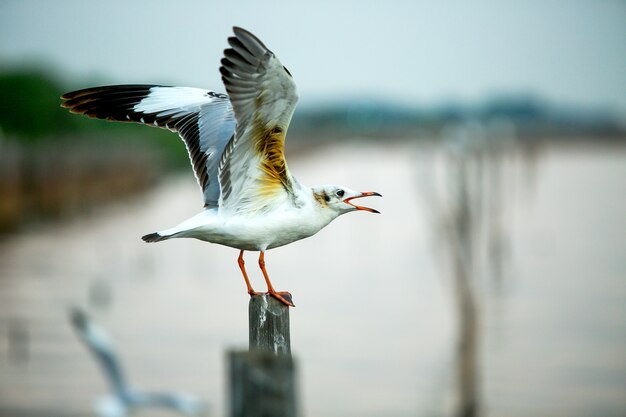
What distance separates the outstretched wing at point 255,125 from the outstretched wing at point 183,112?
428 millimetres

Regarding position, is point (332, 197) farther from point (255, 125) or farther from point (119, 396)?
point (119, 396)

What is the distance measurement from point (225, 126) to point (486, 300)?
20509mm

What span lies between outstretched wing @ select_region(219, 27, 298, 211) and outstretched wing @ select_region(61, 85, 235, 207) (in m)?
0.43

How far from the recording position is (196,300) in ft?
90.0

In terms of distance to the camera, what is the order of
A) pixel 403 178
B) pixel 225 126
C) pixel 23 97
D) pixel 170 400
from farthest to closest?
pixel 403 178 < pixel 23 97 < pixel 170 400 < pixel 225 126

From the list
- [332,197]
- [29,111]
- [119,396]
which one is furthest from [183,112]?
[29,111]

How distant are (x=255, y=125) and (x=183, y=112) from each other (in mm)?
1436

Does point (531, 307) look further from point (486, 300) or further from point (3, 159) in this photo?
point (3, 159)

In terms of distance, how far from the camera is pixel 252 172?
6844mm

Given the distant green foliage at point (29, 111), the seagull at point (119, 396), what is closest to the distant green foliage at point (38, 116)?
the distant green foliage at point (29, 111)

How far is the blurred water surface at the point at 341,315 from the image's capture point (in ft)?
64.2

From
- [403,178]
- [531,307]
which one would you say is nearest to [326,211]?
[531,307]

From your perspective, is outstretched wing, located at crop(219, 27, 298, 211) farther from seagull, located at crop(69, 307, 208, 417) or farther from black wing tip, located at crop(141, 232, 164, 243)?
seagull, located at crop(69, 307, 208, 417)

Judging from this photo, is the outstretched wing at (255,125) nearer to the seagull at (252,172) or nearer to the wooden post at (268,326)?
the seagull at (252,172)
